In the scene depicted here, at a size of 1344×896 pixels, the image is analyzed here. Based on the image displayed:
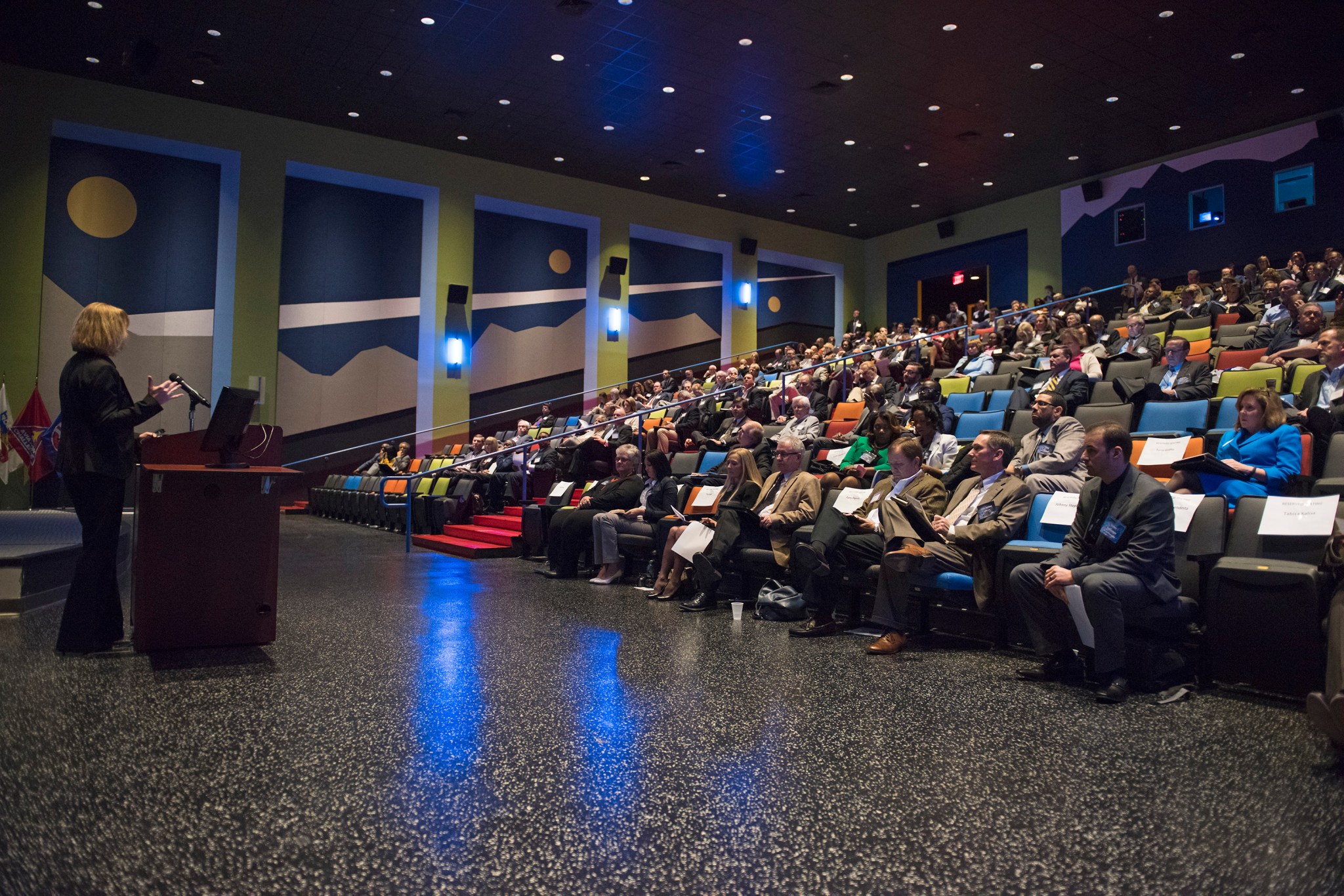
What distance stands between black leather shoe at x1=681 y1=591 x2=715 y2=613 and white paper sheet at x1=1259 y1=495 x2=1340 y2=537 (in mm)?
2576

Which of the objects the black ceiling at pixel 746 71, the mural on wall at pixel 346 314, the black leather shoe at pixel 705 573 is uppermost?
the black ceiling at pixel 746 71

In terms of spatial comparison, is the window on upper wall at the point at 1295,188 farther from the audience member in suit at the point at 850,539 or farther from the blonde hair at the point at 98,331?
the blonde hair at the point at 98,331

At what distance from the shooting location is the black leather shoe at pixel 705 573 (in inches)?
178

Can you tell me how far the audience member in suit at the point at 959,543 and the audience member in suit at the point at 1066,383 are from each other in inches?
80.3

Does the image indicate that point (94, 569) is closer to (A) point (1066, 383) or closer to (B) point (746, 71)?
(A) point (1066, 383)

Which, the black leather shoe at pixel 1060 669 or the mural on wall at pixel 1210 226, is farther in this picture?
the mural on wall at pixel 1210 226

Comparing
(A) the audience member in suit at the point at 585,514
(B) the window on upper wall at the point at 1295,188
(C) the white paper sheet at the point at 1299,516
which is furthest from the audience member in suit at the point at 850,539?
(B) the window on upper wall at the point at 1295,188

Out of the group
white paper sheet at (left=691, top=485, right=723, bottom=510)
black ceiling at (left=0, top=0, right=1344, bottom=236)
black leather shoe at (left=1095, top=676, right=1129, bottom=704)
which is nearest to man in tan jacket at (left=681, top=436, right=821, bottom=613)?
white paper sheet at (left=691, top=485, right=723, bottom=510)

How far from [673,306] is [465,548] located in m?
9.01

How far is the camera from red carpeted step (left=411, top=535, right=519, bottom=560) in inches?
281

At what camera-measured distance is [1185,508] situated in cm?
310

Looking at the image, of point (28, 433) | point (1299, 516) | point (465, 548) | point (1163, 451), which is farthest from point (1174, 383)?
point (28, 433)

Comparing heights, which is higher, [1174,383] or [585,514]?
[1174,383]

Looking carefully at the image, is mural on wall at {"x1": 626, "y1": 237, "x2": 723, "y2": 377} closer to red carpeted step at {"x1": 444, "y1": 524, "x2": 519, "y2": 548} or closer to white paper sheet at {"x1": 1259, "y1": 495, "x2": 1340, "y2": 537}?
red carpeted step at {"x1": 444, "y1": 524, "x2": 519, "y2": 548}
